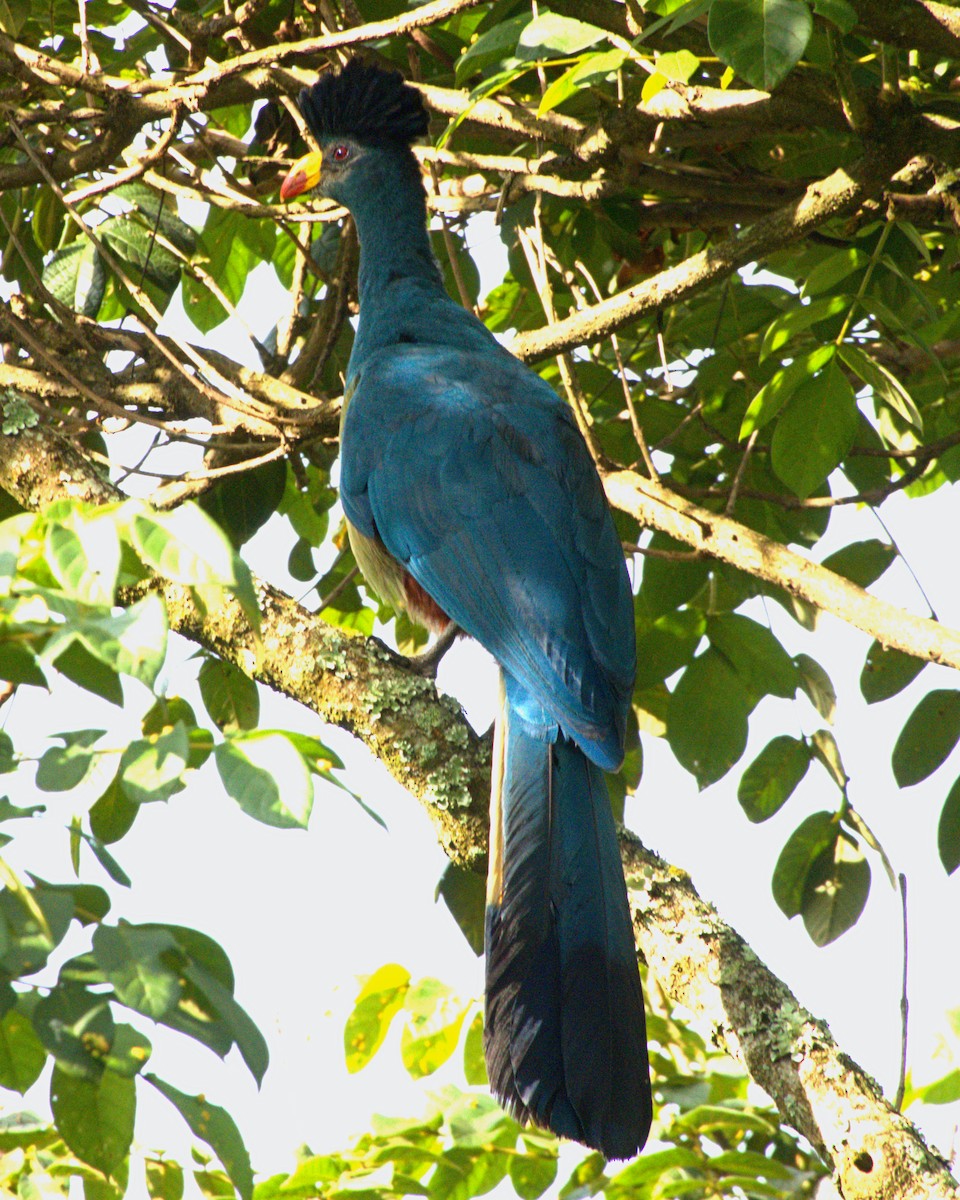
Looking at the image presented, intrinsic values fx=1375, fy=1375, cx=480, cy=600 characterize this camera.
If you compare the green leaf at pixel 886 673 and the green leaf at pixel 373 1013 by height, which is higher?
the green leaf at pixel 886 673

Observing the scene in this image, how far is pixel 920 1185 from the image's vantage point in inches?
84.8

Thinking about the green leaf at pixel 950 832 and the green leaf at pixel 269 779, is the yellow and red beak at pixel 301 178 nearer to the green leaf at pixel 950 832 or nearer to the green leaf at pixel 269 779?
the green leaf at pixel 950 832

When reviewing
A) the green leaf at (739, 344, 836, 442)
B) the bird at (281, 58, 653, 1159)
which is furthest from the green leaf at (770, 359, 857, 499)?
the bird at (281, 58, 653, 1159)

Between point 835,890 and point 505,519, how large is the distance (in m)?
1.30

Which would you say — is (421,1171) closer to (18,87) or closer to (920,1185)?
(920,1185)

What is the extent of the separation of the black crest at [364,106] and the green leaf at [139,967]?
3.09 metres

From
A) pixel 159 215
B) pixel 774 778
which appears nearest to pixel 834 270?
pixel 774 778

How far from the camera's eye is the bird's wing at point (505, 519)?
3117mm

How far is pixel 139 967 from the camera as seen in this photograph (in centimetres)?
146

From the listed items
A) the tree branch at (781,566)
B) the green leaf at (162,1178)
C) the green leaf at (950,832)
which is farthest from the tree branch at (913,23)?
the green leaf at (162,1178)

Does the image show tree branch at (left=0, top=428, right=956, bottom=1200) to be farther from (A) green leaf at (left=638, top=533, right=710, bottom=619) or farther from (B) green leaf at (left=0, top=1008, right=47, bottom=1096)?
(B) green leaf at (left=0, top=1008, right=47, bottom=1096)

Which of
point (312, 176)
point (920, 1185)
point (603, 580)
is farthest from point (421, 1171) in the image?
point (312, 176)

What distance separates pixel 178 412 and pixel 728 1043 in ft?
7.55

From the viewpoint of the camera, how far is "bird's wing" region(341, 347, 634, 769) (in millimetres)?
3117
